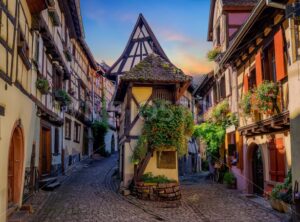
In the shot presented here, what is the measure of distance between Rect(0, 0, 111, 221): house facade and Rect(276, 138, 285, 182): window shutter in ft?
23.1

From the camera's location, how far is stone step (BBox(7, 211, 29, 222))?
289 inches

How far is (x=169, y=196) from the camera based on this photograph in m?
11.4

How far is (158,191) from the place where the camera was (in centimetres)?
1143

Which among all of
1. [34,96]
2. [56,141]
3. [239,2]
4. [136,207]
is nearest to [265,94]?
[136,207]

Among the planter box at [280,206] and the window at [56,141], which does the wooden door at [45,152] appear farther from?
the planter box at [280,206]

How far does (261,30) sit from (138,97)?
4.99 metres

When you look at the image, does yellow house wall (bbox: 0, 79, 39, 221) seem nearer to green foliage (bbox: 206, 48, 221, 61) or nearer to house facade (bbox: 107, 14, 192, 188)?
house facade (bbox: 107, 14, 192, 188)

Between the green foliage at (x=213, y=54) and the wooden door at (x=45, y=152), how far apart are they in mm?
8370

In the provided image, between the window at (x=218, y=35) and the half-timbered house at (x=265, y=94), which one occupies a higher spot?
the window at (x=218, y=35)

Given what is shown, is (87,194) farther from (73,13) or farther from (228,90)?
(73,13)

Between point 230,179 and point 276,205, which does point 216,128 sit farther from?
point 276,205

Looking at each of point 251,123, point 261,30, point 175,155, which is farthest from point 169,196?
point 261,30

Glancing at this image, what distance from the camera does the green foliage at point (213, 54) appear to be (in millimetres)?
16531

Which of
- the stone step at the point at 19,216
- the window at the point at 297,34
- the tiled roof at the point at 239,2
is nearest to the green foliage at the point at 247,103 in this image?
the window at the point at 297,34
